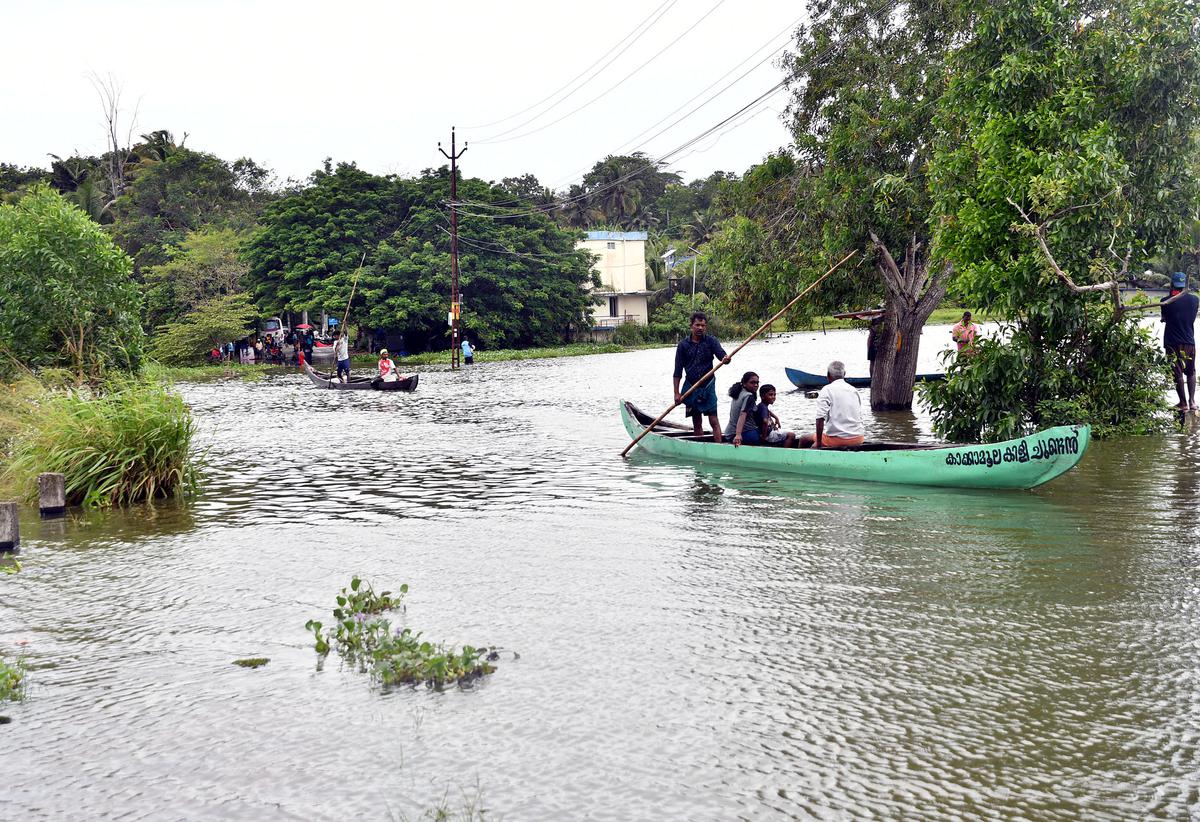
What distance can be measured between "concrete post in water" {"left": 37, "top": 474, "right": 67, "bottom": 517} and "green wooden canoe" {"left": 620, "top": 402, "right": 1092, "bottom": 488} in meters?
8.15

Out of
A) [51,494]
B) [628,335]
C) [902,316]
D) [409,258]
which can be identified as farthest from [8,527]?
[628,335]

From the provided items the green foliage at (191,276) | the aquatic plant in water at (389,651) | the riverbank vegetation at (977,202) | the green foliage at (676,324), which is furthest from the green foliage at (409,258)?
the aquatic plant in water at (389,651)

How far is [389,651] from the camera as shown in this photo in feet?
21.9

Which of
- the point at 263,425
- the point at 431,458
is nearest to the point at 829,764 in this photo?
the point at 431,458

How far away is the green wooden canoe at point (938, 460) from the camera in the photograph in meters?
11.2

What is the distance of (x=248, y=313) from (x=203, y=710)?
5128 cm

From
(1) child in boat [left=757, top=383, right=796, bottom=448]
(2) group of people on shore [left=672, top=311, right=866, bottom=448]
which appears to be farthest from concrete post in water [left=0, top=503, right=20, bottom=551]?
(1) child in boat [left=757, top=383, right=796, bottom=448]

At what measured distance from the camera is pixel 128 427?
43.5 ft

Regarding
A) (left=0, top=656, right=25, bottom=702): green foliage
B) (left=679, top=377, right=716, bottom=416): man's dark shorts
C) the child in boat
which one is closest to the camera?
(left=0, top=656, right=25, bottom=702): green foliage

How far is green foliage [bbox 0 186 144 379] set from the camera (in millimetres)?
18453

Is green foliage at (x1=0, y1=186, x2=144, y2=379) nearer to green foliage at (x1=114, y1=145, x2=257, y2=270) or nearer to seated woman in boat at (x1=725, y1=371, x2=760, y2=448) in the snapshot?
seated woman in boat at (x1=725, y1=371, x2=760, y2=448)

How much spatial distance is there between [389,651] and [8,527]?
18.6 feet

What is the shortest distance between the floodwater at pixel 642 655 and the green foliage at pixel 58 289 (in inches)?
279

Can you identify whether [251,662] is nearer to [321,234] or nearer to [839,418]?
[839,418]
